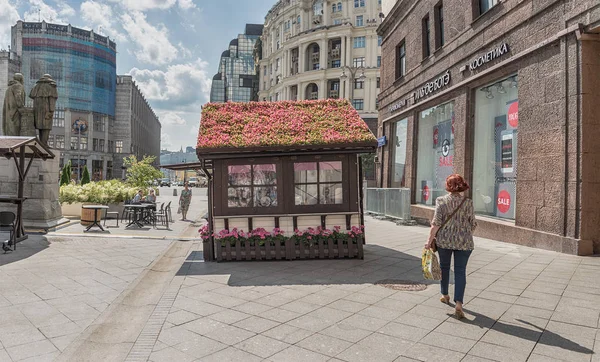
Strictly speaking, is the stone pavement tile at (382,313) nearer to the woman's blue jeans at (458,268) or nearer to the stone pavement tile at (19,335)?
the woman's blue jeans at (458,268)

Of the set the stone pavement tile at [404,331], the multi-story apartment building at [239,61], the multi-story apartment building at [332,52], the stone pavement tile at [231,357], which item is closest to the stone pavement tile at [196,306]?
the stone pavement tile at [231,357]

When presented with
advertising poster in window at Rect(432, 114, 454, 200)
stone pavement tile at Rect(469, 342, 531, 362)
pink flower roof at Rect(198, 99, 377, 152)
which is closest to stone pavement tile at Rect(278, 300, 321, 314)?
stone pavement tile at Rect(469, 342, 531, 362)

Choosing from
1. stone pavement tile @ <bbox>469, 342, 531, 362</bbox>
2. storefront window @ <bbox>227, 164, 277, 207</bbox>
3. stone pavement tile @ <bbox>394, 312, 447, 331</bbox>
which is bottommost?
stone pavement tile @ <bbox>394, 312, 447, 331</bbox>

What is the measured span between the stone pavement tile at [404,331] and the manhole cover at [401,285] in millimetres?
1575

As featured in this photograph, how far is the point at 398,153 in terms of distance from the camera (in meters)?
20.0

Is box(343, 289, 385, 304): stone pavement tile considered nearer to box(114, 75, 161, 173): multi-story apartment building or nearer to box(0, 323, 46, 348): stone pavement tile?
box(0, 323, 46, 348): stone pavement tile

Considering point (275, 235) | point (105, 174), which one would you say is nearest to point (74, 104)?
point (105, 174)

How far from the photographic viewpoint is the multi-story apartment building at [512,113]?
8305mm

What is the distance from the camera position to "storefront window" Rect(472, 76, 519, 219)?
35.4 ft

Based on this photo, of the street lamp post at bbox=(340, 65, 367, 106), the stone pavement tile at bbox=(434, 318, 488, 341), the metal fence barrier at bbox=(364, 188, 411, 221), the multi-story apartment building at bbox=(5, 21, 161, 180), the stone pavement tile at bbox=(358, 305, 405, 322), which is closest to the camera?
the stone pavement tile at bbox=(434, 318, 488, 341)

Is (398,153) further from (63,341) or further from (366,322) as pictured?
(63,341)

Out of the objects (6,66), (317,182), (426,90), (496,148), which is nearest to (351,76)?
(426,90)

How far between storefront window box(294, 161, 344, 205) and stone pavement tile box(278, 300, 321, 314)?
3144 mm

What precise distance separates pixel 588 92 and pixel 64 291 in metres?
10.7
